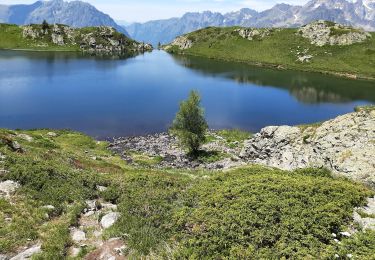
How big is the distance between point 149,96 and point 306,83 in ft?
266

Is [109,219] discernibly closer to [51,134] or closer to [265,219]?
[265,219]

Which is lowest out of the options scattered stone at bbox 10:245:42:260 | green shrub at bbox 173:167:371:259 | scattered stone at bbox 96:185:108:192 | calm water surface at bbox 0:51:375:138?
calm water surface at bbox 0:51:375:138

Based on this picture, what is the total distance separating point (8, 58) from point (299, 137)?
189020 mm

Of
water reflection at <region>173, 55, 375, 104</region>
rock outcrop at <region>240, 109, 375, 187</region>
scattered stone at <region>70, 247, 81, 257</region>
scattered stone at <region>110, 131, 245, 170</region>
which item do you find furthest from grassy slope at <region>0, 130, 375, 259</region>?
water reflection at <region>173, 55, 375, 104</region>

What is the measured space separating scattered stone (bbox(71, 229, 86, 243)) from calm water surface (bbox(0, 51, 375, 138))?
59828mm

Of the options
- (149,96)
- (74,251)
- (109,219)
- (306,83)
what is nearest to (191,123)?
→ (109,219)

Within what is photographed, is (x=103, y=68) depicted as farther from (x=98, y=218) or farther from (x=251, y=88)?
(x=98, y=218)

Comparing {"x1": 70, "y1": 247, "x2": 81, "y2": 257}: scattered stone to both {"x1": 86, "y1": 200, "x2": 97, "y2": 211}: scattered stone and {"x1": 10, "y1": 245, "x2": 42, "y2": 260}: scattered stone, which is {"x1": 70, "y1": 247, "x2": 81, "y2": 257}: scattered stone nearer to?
{"x1": 10, "y1": 245, "x2": 42, "y2": 260}: scattered stone

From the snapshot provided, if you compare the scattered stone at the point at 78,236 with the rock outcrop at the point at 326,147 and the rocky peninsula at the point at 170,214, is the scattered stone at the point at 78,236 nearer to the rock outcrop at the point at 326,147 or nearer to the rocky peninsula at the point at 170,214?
the rocky peninsula at the point at 170,214

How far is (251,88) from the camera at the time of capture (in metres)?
145

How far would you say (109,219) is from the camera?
21578 mm

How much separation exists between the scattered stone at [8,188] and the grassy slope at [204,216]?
1.86 feet

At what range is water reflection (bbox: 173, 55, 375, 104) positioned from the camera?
132 metres

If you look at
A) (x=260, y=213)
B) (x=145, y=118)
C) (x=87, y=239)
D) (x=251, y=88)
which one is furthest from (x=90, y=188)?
(x=251, y=88)
